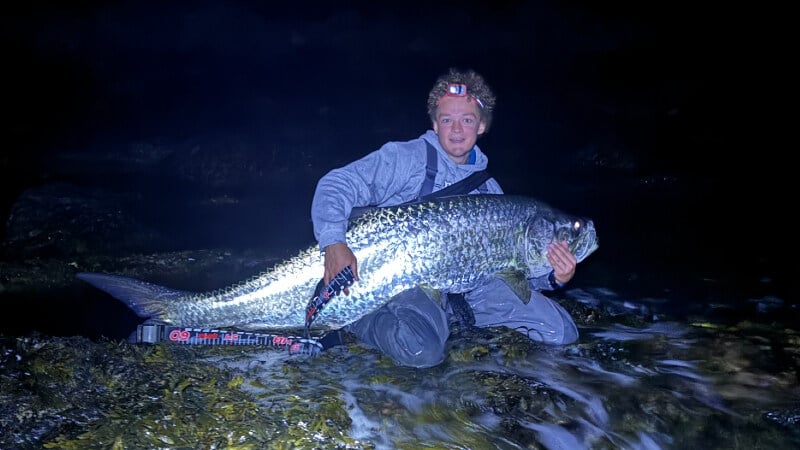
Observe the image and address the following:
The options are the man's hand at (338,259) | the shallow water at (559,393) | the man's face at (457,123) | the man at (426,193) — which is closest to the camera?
the shallow water at (559,393)

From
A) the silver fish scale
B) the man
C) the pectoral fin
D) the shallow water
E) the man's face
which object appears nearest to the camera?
the shallow water

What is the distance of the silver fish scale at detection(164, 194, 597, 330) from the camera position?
12.4 feet

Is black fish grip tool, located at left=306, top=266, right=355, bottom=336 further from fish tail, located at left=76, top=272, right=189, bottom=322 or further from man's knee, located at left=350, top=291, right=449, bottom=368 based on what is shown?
fish tail, located at left=76, top=272, right=189, bottom=322

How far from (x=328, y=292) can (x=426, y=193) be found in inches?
44.1

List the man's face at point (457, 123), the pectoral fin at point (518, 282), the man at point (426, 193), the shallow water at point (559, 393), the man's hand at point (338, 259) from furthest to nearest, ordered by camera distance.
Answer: the man's face at point (457, 123) → the pectoral fin at point (518, 282) → the man at point (426, 193) → the man's hand at point (338, 259) → the shallow water at point (559, 393)

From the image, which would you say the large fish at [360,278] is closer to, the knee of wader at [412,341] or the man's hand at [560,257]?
the knee of wader at [412,341]

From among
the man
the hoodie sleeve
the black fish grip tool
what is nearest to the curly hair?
the man

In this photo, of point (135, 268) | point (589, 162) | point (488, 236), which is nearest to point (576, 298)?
point (488, 236)

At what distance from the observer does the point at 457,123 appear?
4230 mm

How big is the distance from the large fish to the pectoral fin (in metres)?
0.27

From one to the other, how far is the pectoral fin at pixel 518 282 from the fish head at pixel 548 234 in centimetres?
13

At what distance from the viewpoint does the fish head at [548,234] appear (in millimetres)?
4160

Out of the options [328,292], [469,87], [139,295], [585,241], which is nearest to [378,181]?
[328,292]

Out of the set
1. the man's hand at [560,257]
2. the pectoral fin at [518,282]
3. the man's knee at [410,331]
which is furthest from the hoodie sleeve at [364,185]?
the man's hand at [560,257]
